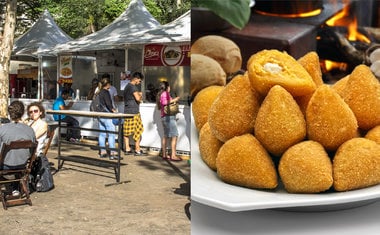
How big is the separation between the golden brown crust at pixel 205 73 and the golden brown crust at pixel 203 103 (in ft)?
0.04

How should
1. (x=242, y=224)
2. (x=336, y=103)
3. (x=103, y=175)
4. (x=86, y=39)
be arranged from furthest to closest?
(x=86, y=39)
(x=103, y=175)
(x=242, y=224)
(x=336, y=103)

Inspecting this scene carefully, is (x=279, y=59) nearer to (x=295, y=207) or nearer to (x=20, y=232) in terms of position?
(x=295, y=207)

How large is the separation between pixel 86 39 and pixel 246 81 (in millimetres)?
3733

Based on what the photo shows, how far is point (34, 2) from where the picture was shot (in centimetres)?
309

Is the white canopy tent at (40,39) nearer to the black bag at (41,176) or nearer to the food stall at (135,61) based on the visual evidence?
the food stall at (135,61)

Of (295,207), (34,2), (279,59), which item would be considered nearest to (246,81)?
(279,59)

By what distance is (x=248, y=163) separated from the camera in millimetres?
1052

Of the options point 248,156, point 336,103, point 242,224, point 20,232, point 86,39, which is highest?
point 86,39

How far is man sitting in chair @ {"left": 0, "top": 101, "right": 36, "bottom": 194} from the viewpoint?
9.69 feet

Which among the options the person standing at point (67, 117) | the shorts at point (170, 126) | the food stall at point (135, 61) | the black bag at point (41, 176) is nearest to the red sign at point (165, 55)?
the food stall at point (135, 61)

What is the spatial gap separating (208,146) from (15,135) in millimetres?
2247

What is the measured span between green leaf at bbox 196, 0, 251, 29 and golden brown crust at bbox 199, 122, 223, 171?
0.90 feet

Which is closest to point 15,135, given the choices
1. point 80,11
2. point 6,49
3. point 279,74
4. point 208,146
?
point 6,49

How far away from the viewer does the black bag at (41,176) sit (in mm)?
3240
